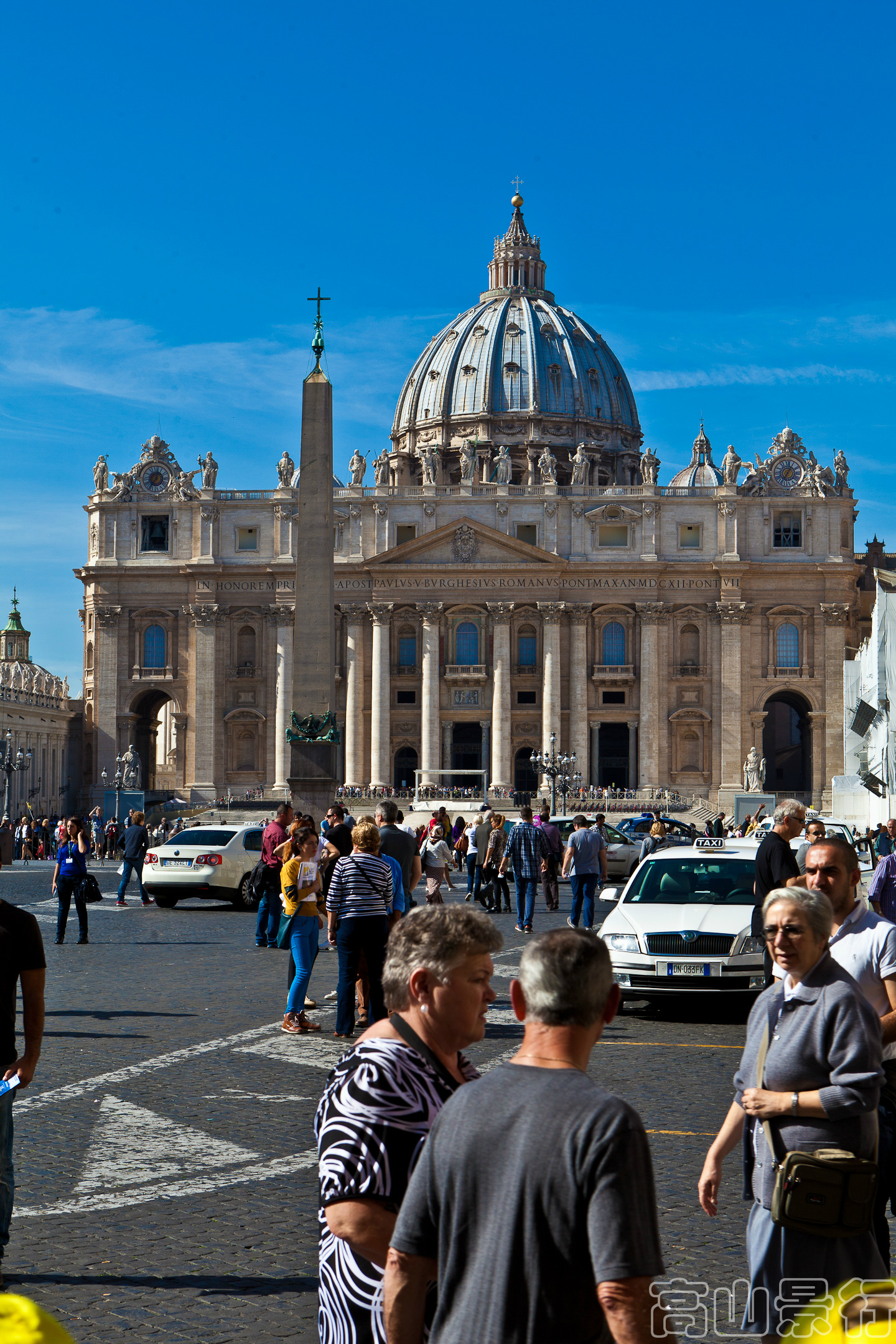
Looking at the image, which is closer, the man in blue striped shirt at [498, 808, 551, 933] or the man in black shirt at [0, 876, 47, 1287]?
the man in black shirt at [0, 876, 47, 1287]

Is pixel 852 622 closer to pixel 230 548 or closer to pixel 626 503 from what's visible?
pixel 626 503

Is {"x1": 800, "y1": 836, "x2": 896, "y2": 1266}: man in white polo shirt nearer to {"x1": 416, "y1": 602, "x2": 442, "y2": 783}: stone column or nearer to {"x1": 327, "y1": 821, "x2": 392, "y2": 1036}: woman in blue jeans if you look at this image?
{"x1": 327, "y1": 821, "x2": 392, "y2": 1036}: woman in blue jeans

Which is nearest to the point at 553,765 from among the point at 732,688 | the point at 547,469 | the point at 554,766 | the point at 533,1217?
the point at 554,766

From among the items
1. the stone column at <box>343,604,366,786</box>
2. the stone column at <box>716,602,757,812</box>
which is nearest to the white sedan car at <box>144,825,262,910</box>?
the stone column at <box>343,604,366,786</box>

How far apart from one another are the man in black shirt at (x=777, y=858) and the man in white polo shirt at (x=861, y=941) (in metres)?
4.81

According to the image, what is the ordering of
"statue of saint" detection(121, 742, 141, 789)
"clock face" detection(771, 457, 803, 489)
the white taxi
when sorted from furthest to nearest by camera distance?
"clock face" detection(771, 457, 803, 489)
"statue of saint" detection(121, 742, 141, 789)
the white taxi

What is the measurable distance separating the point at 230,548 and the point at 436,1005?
247 ft

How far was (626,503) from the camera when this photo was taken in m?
75.9

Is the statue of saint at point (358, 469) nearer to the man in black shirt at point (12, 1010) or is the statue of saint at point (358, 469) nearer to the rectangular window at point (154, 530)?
the rectangular window at point (154, 530)

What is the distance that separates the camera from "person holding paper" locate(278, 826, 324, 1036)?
12.0m

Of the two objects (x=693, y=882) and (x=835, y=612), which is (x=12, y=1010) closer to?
(x=693, y=882)

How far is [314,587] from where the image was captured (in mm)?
27828

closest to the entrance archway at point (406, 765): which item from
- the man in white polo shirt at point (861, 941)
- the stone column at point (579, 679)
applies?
the stone column at point (579, 679)

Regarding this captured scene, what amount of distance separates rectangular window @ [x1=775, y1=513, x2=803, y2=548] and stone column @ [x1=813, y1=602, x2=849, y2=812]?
11.5 feet
